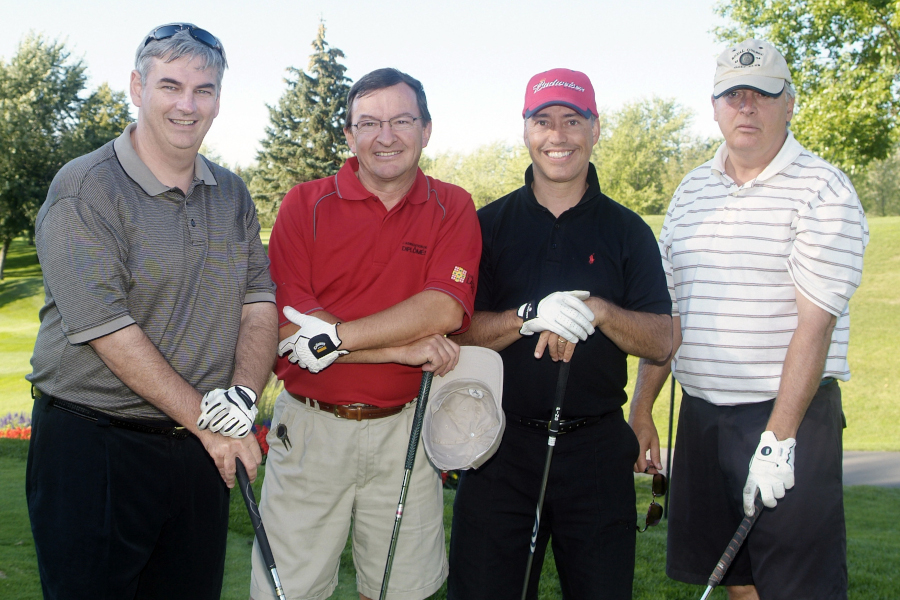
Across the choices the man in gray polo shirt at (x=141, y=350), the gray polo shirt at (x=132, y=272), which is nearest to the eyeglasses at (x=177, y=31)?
the man in gray polo shirt at (x=141, y=350)

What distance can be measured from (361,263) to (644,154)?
2138 inches

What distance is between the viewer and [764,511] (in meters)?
3.08

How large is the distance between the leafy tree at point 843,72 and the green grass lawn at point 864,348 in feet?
14.2

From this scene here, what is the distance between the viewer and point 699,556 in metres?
3.41

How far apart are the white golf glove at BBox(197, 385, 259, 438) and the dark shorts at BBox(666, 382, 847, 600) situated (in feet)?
6.48

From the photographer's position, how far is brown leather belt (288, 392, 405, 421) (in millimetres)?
3184

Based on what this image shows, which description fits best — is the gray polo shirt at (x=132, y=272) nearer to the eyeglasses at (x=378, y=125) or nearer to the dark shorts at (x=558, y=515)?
the eyeglasses at (x=378, y=125)

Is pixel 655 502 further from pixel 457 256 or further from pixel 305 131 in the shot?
pixel 305 131

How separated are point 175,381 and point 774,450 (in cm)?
221

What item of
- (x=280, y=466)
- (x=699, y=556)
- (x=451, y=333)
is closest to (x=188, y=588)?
(x=280, y=466)

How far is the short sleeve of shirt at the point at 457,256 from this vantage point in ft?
10.2

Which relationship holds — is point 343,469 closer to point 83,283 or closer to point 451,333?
point 451,333

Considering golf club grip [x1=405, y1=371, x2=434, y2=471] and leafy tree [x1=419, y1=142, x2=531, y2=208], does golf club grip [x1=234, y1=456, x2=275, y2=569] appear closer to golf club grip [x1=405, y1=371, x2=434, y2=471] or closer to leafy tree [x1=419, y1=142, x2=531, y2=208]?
golf club grip [x1=405, y1=371, x2=434, y2=471]

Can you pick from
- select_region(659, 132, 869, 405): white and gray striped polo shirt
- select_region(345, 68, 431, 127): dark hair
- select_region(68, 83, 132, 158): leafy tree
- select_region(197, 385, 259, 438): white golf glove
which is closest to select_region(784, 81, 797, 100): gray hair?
select_region(659, 132, 869, 405): white and gray striped polo shirt
